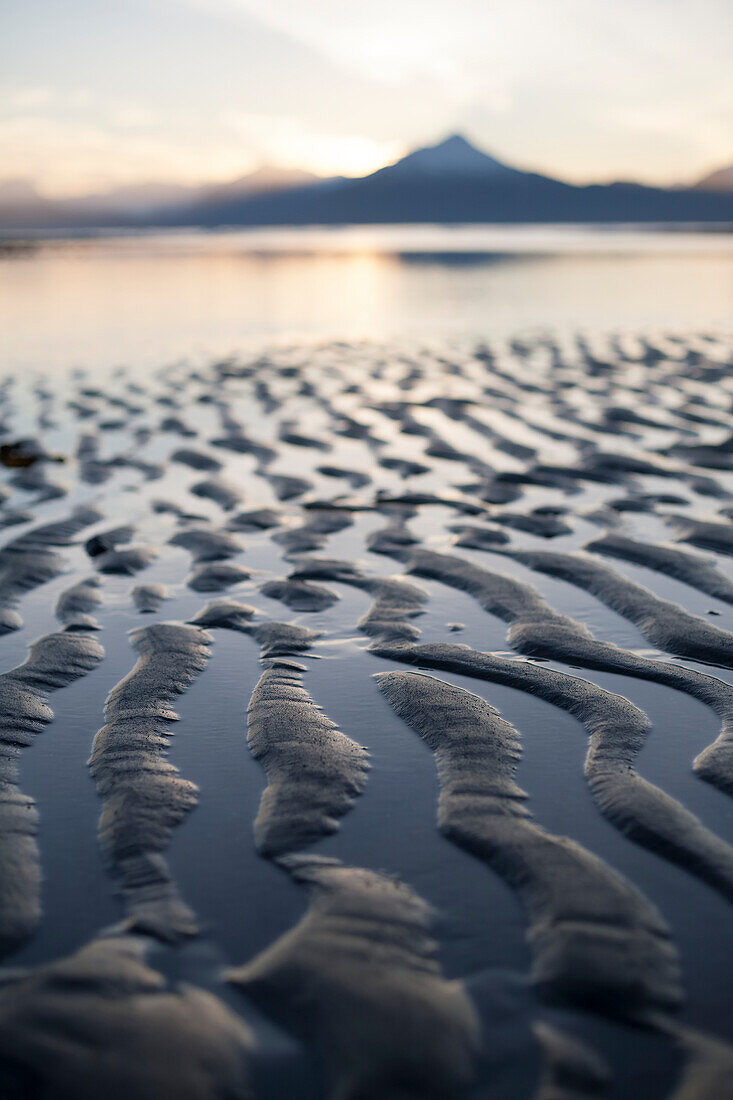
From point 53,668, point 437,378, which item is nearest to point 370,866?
point 53,668

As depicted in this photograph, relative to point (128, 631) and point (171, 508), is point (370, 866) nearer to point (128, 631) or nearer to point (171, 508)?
point (128, 631)

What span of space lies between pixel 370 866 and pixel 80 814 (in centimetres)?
85

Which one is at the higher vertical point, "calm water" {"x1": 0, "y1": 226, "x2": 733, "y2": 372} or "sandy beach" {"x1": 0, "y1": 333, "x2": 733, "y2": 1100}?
"calm water" {"x1": 0, "y1": 226, "x2": 733, "y2": 372}

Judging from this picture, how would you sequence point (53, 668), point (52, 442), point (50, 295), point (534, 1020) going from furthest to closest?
point (50, 295)
point (52, 442)
point (53, 668)
point (534, 1020)

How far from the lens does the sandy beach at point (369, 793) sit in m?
1.69

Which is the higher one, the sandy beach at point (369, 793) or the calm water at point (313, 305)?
the calm water at point (313, 305)

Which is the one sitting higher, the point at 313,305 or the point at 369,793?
the point at 313,305

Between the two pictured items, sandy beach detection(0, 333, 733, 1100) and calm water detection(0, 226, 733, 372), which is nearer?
sandy beach detection(0, 333, 733, 1100)

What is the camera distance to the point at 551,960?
A: 1.86 metres

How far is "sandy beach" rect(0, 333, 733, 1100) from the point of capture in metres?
1.69

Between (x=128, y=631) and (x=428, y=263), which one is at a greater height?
(x=428, y=263)

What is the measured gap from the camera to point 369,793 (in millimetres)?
2521

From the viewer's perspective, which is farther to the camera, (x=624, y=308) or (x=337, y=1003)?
(x=624, y=308)

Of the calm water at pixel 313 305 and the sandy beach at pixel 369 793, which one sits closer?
the sandy beach at pixel 369 793
